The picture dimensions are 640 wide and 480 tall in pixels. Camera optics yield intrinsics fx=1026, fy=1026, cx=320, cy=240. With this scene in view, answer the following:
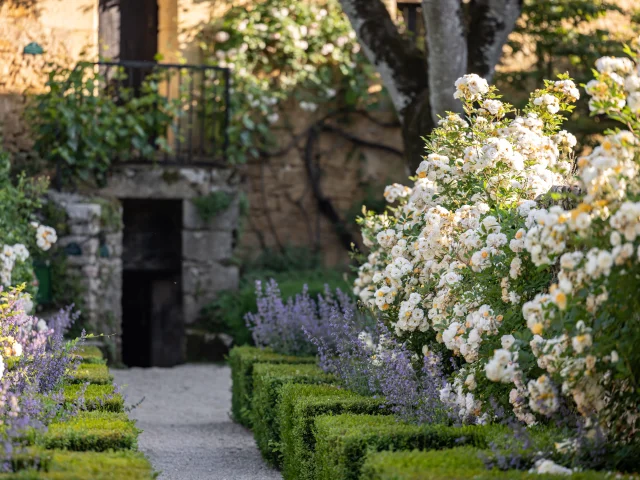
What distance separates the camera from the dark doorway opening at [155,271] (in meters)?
9.95

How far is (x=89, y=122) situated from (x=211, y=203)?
1331 millimetres

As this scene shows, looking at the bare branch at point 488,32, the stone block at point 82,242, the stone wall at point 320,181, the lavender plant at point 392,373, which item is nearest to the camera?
the lavender plant at point 392,373

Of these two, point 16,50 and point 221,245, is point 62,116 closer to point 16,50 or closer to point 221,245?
point 16,50

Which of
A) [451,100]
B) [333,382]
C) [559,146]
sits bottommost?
[333,382]

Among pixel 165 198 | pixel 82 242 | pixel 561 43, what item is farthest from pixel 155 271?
pixel 561 43

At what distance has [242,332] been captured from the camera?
29.5ft

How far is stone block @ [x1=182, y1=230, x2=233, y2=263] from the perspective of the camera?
9.74 metres

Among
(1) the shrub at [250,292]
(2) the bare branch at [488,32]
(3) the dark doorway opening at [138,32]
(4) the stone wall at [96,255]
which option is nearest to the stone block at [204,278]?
(1) the shrub at [250,292]

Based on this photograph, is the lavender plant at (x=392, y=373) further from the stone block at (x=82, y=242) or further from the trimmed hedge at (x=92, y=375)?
the stone block at (x=82, y=242)

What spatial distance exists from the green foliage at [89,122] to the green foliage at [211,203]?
0.61 m

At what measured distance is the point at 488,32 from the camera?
7672 mm

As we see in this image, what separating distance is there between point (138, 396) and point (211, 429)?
4.29 ft

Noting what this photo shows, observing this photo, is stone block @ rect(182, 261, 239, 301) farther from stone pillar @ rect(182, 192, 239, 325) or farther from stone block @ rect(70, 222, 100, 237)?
stone block @ rect(70, 222, 100, 237)

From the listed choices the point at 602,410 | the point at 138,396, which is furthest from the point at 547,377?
the point at 138,396
